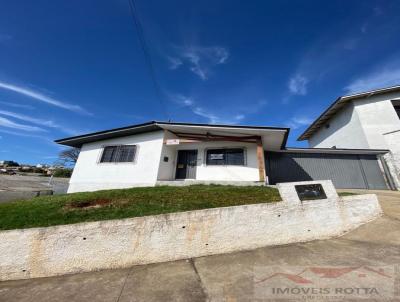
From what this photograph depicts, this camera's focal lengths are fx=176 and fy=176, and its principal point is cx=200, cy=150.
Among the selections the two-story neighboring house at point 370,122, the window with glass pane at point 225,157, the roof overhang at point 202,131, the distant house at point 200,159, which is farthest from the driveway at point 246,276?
the two-story neighboring house at point 370,122

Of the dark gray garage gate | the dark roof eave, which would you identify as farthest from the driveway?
the dark roof eave

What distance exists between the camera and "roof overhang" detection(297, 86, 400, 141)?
41.2 ft

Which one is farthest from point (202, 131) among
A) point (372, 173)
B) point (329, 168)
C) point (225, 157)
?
A: point (372, 173)

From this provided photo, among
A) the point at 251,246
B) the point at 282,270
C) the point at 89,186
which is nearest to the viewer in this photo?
the point at 282,270

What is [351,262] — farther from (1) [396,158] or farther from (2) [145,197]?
(1) [396,158]

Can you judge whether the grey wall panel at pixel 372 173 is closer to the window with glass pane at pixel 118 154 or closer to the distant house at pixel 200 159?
the distant house at pixel 200 159

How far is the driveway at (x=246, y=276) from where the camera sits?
99.5 inches

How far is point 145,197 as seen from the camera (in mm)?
5965

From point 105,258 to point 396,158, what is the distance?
15623mm

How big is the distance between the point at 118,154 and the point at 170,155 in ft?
9.93

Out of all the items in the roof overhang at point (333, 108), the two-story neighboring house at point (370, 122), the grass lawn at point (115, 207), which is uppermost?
the roof overhang at point (333, 108)

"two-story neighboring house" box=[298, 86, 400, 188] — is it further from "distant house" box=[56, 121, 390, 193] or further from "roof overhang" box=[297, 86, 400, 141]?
"distant house" box=[56, 121, 390, 193]

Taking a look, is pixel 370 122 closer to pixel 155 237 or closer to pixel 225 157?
pixel 225 157

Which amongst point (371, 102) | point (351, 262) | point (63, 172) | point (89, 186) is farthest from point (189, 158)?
point (63, 172)
